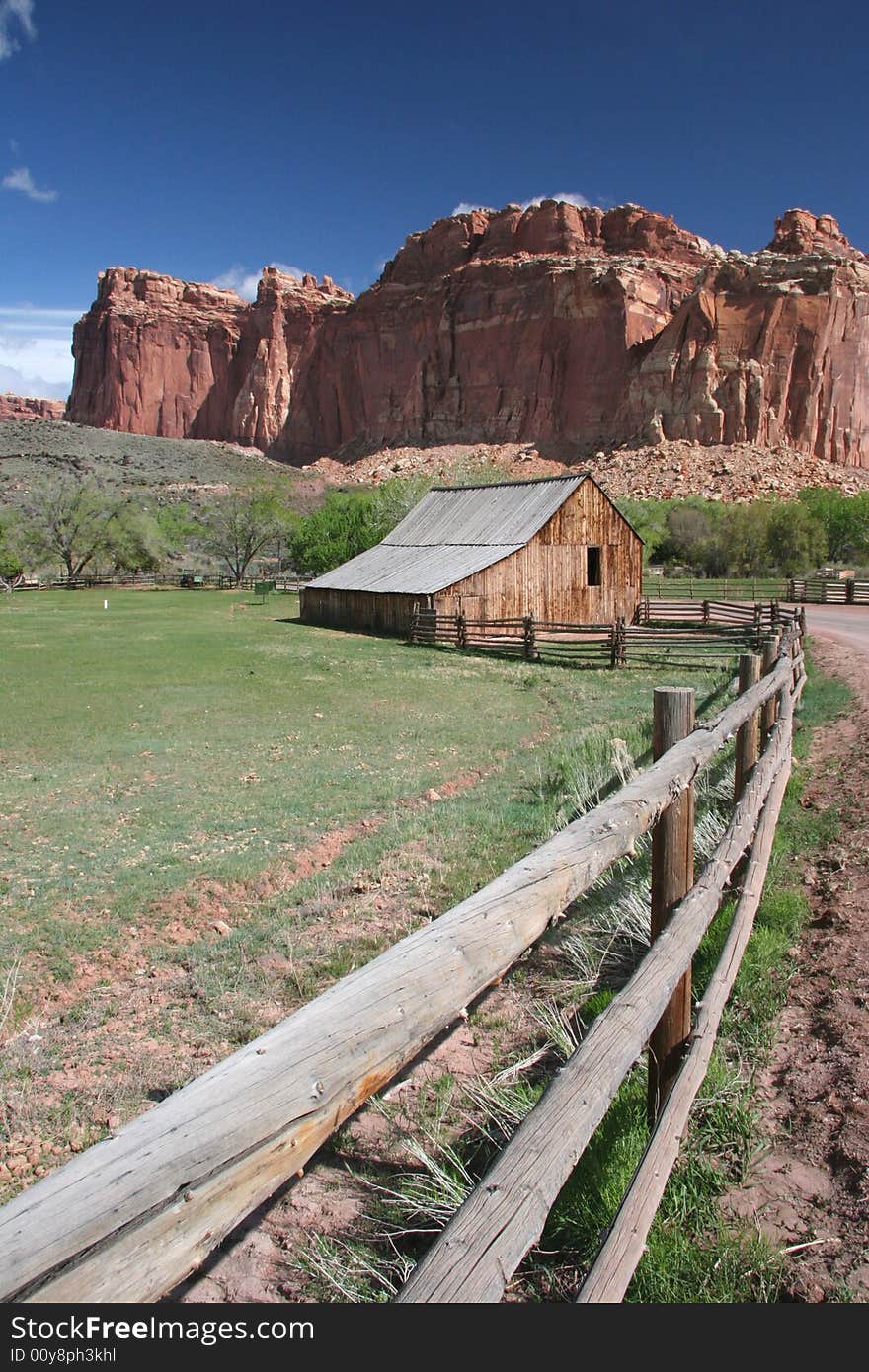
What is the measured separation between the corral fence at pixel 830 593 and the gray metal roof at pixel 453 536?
14253 mm

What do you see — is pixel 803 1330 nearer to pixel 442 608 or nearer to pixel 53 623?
pixel 442 608

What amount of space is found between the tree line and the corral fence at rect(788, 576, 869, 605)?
41.0 ft

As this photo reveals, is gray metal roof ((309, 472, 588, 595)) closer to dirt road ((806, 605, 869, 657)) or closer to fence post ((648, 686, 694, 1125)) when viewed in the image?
dirt road ((806, 605, 869, 657))

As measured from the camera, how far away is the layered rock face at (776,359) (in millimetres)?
88250

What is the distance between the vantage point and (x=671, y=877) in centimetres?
368

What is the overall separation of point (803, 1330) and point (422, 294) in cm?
14351

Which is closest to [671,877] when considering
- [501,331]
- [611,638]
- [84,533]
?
[611,638]

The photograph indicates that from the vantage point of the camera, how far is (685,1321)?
212 centimetres

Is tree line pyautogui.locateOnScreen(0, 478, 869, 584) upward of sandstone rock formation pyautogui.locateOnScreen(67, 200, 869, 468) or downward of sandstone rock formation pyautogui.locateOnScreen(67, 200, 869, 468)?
downward

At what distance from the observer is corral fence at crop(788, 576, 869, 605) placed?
37.7 m

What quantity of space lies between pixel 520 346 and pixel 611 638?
102m

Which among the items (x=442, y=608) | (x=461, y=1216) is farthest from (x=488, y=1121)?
(x=442, y=608)

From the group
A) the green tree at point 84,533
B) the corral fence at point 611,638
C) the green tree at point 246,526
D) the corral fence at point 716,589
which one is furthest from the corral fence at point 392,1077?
the green tree at point 84,533

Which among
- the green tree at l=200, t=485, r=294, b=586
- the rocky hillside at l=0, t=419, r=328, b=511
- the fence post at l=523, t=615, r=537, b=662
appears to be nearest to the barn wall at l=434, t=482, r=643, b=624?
the fence post at l=523, t=615, r=537, b=662
